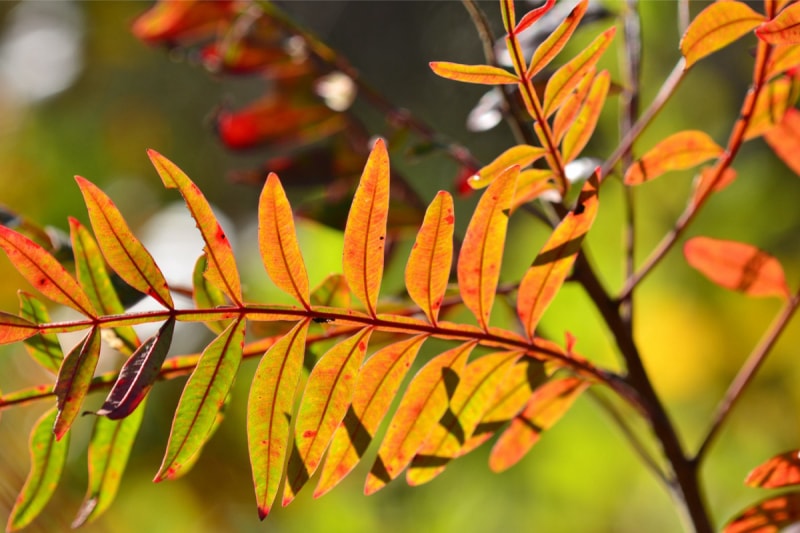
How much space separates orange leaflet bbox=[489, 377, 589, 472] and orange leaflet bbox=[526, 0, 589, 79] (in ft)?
0.51

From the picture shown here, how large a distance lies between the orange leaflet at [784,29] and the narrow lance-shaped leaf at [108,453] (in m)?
0.27

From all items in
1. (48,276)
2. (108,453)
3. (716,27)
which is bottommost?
(108,453)

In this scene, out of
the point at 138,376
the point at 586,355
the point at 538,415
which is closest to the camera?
the point at 138,376

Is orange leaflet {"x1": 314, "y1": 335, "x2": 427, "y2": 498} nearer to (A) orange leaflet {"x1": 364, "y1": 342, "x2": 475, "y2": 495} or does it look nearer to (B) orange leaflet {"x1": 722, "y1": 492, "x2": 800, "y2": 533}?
(A) orange leaflet {"x1": 364, "y1": 342, "x2": 475, "y2": 495}

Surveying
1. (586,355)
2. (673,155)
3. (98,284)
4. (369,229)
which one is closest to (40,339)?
(98,284)

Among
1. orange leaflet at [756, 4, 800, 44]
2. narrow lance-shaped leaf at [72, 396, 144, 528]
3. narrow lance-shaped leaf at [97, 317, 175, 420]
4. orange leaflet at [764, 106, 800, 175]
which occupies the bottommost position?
narrow lance-shaped leaf at [72, 396, 144, 528]

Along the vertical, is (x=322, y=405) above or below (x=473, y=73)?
below

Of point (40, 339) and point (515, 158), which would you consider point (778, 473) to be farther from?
point (40, 339)

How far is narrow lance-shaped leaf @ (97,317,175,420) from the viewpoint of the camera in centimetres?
25

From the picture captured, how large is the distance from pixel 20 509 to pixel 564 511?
76cm

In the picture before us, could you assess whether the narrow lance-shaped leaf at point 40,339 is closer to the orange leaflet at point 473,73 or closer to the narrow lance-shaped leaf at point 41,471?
the narrow lance-shaped leaf at point 41,471

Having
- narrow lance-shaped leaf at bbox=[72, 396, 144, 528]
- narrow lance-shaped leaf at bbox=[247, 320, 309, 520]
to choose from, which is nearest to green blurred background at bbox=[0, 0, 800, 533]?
narrow lance-shaped leaf at bbox=[72, 396, 144, 528]

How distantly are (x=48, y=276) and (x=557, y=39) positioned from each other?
0.62 ft

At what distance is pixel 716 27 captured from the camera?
299mm
